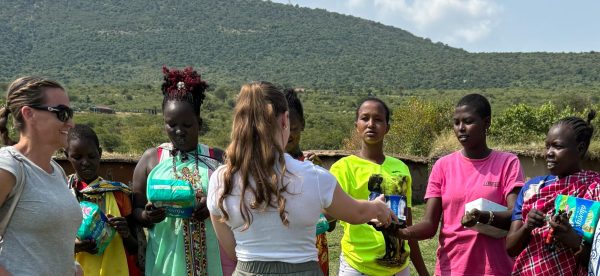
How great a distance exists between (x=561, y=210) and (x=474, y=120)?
82cm

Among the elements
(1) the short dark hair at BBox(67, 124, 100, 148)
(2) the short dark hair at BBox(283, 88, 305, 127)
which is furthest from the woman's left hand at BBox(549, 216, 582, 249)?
(1) the short dark hair at BBox(67, 124, 100, 148)

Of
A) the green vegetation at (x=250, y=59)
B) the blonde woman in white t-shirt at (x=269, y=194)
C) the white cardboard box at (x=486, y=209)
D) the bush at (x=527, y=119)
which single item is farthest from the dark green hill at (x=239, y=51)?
the blonde woman in white t-shirt at (x=269, y=194)

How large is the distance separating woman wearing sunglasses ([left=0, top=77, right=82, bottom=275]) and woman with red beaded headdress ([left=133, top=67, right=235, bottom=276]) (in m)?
0.81

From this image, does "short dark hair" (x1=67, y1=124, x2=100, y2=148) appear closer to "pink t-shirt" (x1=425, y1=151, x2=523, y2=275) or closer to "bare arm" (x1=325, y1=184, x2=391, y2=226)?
"bare arm" (x1=325, y1=184, x2=391, y2=226)

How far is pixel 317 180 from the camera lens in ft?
10.1

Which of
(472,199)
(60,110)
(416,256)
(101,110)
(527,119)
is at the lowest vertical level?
(101,110)

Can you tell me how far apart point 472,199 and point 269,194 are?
1.48 m

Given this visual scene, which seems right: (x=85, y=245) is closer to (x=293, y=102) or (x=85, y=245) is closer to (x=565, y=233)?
(x=293, y=102)

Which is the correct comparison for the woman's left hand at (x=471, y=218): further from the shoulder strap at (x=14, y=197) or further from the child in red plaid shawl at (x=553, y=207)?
the shoulder strap at (x=14, y=197)

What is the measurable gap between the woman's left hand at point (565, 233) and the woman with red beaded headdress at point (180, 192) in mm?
1783

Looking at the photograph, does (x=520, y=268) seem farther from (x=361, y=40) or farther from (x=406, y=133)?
(x=361, y=40)

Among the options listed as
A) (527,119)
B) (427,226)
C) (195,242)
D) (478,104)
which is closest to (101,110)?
(527,119)

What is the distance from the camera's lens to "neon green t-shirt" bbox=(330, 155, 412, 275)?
14.5 feet

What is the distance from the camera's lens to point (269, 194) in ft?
→ 9.91
